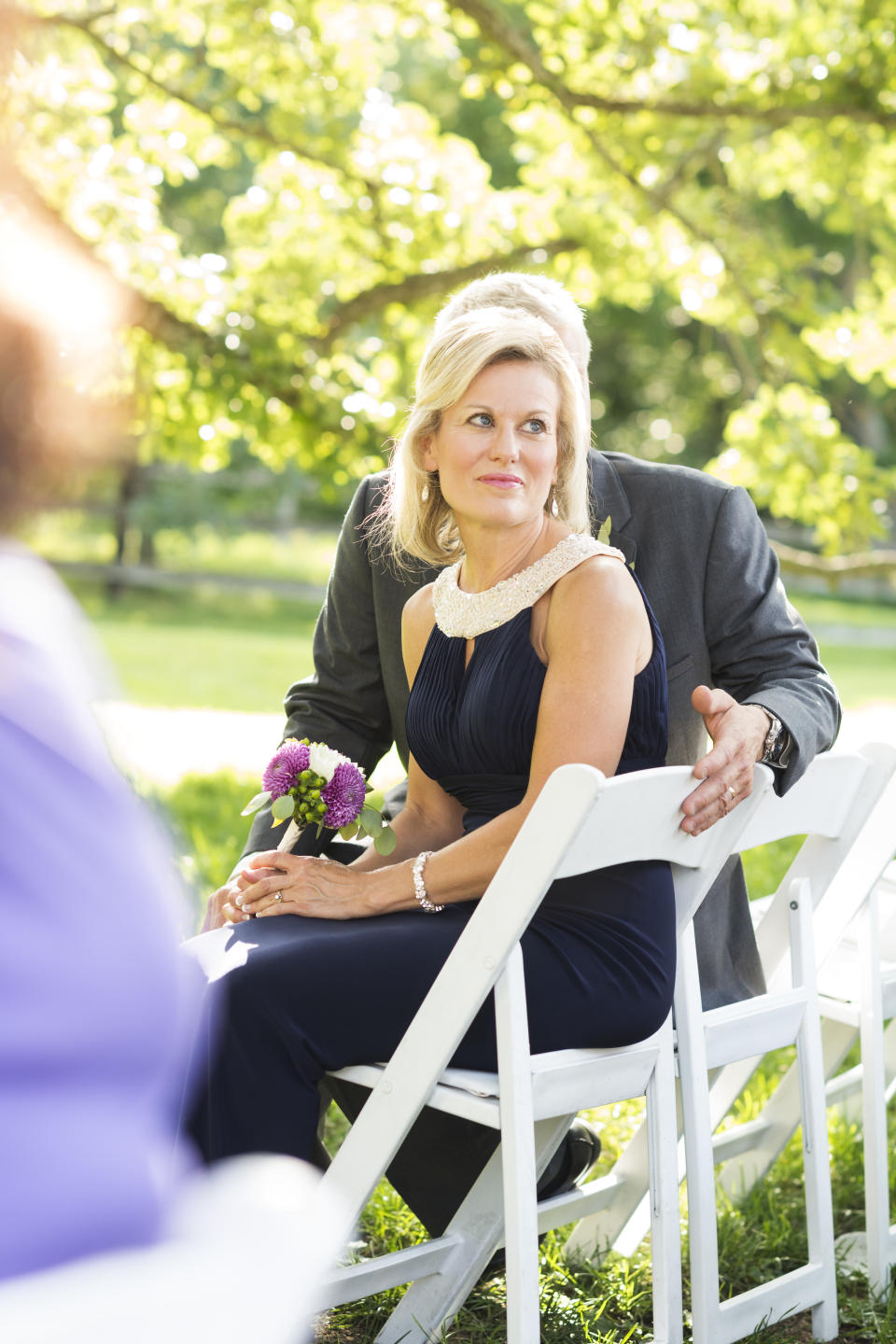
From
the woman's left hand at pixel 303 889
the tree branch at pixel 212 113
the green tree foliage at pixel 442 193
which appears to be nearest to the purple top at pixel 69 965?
the woman's left hand at pixel 303 889

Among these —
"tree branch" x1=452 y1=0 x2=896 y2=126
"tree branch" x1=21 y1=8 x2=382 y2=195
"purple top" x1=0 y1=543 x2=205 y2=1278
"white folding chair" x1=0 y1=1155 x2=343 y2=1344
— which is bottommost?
"white folding chair" x1=0 y1=1155 x2=343 y2=1344

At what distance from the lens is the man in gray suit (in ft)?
8.34

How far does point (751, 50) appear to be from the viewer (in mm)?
7289

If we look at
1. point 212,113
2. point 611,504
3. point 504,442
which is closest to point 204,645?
point 212,113

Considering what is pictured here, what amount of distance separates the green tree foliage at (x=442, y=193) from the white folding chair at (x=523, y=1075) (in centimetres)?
464

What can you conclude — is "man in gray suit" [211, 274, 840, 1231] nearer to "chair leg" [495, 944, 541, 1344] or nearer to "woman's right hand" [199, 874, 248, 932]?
"woman's right hand" [199, 874, 248, 932]

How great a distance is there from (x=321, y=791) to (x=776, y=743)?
78cm

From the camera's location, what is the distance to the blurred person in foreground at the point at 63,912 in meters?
0.84

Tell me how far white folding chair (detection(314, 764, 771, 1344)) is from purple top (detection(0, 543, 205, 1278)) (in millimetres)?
954

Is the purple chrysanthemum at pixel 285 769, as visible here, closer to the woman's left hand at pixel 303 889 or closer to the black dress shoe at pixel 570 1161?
the woman's left hand at pixel 303 889

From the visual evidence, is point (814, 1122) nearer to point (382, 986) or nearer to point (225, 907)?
point (382, 986)

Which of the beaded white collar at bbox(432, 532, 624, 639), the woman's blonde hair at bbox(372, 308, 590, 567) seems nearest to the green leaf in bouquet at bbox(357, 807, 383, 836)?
the beaded white collar at bbox(432, 532, 624, 639)

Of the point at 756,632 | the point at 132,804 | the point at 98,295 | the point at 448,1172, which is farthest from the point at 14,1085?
the point at 756,632

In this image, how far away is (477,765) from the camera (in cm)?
242
